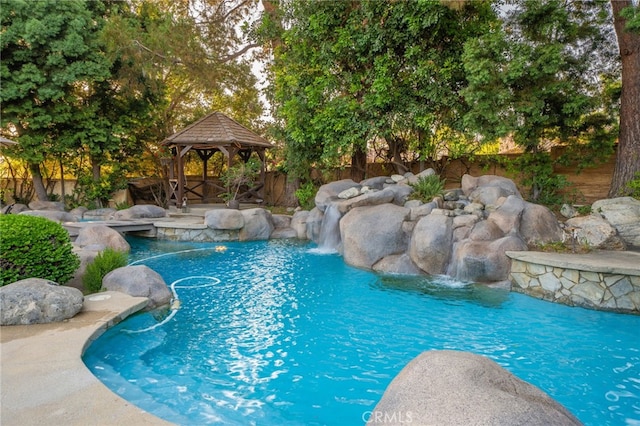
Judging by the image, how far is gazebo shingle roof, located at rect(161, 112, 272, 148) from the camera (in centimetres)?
1473

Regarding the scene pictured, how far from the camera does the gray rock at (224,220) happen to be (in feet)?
37.9

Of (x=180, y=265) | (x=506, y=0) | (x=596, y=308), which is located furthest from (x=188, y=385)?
(x=506, y=0)

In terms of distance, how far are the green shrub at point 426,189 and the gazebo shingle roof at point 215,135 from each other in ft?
24.6

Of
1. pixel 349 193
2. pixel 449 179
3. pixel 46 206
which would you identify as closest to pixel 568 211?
pixel 349 193

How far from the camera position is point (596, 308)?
5.98m

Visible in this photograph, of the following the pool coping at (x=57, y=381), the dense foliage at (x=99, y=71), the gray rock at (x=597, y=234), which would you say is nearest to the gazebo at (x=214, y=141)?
the dense foliage at (x=99, y=71)

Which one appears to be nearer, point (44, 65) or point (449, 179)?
point (44, 65)

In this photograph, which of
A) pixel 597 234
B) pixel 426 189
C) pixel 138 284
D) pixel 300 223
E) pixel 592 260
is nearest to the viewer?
pixel 138 284

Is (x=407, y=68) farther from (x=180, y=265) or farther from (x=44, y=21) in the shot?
(x=44, y=21)

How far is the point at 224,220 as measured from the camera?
37.9 ft

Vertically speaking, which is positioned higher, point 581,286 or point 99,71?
point 99,71

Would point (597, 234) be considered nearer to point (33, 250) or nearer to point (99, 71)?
point (33, 250)

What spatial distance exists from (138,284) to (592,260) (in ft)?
23.4

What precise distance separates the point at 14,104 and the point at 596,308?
17780 mm
